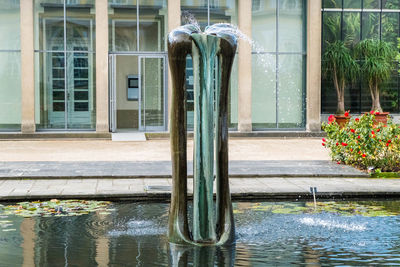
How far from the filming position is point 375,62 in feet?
91.5

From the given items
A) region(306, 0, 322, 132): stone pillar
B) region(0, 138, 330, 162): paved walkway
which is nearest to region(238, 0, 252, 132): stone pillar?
region(0, 138, 330, 162): paved walkway

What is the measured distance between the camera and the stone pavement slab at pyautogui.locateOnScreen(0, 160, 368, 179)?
12695 mm

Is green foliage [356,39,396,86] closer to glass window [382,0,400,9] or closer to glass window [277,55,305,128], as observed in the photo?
glass window [382,0,400,9]

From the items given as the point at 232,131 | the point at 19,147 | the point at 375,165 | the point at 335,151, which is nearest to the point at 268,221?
the point at 375,165

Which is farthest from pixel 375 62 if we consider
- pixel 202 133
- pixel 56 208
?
pixel 202 133

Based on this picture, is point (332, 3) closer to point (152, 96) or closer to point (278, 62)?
point (278, 62)

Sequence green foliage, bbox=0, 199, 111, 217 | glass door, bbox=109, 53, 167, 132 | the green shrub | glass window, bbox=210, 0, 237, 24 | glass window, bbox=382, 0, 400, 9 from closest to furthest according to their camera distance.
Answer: green foliage, bbox=0, 199, 111, 217
the green shrub
glass door, bbox=109, 53, 167, 132
glass window, bbox=210, 0, 237, 24
glass window, bbox=382, 0, 400, 9

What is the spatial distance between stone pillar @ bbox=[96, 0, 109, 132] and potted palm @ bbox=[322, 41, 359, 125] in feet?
28.9

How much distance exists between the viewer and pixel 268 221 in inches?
331

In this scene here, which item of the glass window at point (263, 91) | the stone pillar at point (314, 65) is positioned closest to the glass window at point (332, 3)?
the stone pillar at point (314, 65)

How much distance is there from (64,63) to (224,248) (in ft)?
66.2

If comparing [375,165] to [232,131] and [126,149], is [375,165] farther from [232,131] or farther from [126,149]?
[232,131]

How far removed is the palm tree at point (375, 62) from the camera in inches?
1096

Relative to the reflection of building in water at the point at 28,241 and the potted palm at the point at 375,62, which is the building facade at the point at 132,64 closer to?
the potted palm at the point at 375,62
